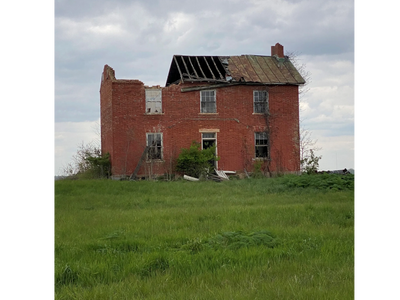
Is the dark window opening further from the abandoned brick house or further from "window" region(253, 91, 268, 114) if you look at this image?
"window" region(253, 91, 268, 114)

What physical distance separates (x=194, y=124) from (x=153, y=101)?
9.70 feet

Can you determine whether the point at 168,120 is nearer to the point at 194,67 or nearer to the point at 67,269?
the point at 194,67

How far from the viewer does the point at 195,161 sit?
89.8 ft

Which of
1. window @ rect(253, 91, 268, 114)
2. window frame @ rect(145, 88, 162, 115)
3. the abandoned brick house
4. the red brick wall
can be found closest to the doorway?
the abandoned brick house

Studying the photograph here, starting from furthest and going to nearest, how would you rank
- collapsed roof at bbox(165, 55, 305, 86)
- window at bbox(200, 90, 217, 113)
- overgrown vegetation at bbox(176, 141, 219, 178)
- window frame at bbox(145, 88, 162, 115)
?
collapsed roof at bbox(165, 55, 305, 86), window at bbox(200, 90, 217, 113), window frame at bbox(145, 88, 162, 115), overgrown vegetation at bbox(176, 141, 219, 178)

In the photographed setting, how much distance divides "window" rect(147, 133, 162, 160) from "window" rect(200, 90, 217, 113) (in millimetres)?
3315

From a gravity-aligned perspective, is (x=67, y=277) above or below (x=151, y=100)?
below

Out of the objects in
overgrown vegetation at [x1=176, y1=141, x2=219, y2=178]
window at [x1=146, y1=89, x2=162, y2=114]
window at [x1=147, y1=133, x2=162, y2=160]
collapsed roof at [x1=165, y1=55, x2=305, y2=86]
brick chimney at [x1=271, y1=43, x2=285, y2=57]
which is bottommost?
overgrown vegetation at [x1=176, y1=141, x2=219, y2=178]

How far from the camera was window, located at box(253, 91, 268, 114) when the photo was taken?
2984cm

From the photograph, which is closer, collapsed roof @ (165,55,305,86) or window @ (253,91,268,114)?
collapsed roof @ (165,55,305,86)

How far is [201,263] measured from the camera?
6.71 meters

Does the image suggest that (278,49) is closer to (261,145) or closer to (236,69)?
(236,69)

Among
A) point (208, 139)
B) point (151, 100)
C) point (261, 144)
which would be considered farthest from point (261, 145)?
point (151, 100)
